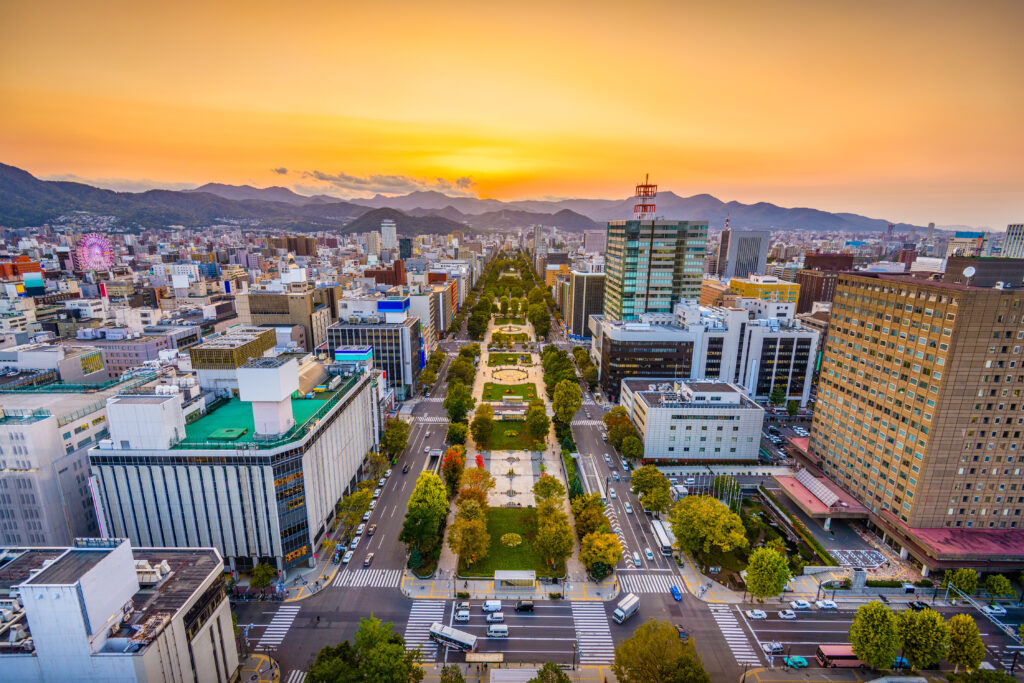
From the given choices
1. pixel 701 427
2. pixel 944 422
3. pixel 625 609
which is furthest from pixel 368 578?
pixel 944 422

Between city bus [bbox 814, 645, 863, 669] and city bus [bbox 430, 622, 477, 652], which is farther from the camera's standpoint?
city bus [bbox 430, 622, 477, 652]

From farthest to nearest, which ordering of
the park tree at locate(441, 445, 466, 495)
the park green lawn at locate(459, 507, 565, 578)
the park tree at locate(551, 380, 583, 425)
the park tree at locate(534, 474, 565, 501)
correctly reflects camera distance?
the park tree at locate(551, 380, 583, 425) → the park tree at locate(441, 445, 466, 495) → the park tree at locate(534, 474, 565, 501) → the park green lawn at locate(459, 507, 565, 578)

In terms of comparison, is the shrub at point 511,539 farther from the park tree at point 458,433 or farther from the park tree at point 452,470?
the park tree at point 458,433

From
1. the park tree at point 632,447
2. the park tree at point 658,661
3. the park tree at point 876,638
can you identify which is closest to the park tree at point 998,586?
the park tree at point 876,638

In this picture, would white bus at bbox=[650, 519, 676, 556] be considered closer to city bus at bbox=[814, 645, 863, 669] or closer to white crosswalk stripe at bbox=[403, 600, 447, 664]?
city bus at bbox=[814, 645, 863, 669]

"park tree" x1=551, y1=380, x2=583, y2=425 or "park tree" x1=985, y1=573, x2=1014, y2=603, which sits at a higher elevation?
"park tree" x1=551, y1=380, x2=583, y2=425

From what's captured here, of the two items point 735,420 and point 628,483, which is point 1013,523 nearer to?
point 735,420

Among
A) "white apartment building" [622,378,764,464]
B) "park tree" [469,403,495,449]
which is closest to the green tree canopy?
"park tree" [469,403,495,449]
